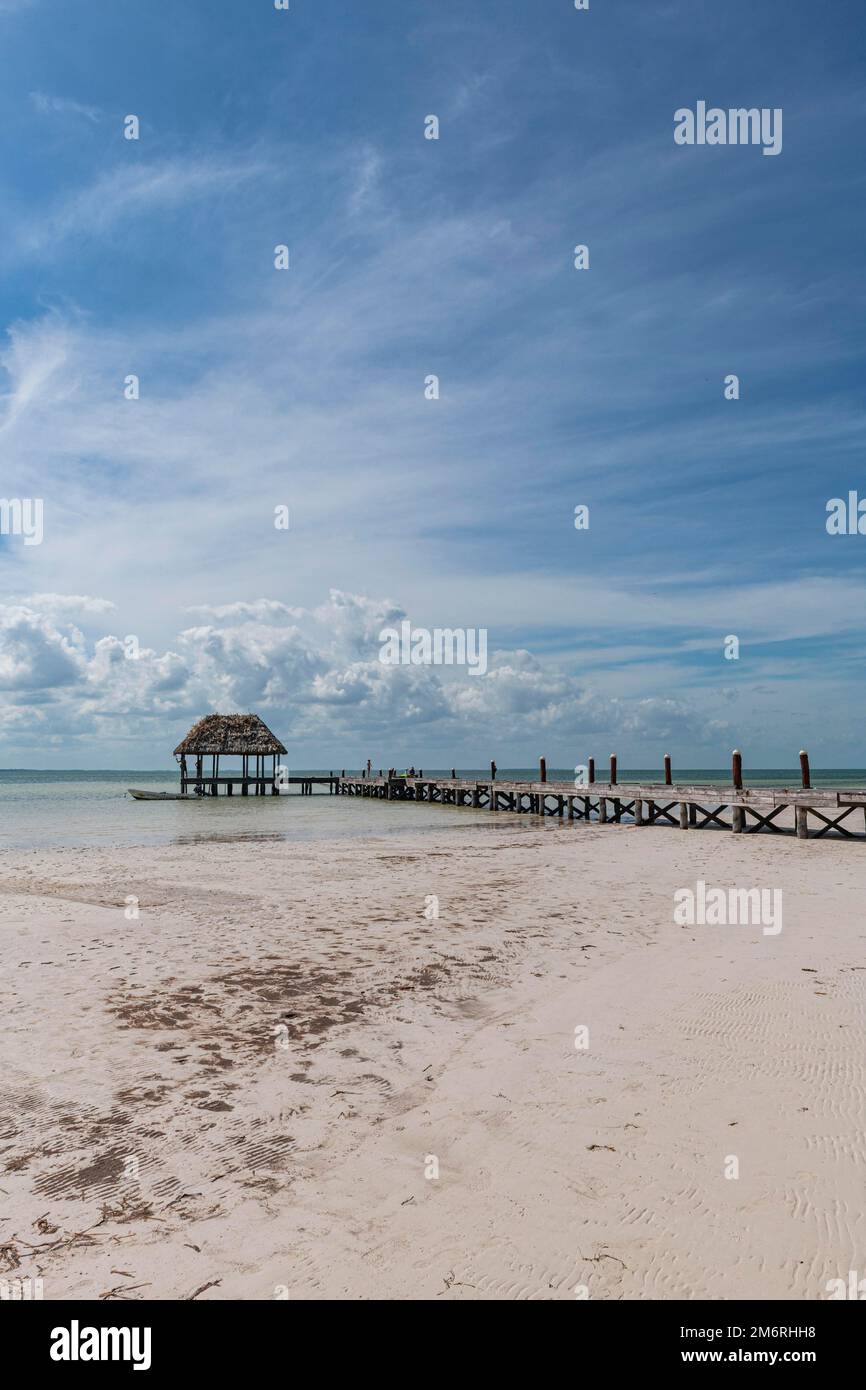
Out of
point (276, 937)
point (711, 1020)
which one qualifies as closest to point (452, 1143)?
point (711, 1020)

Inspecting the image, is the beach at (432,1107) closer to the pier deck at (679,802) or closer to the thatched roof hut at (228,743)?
the pier deck at (679,802)

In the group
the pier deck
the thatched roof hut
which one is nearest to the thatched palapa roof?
the thatched roof hut

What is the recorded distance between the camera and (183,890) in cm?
1432

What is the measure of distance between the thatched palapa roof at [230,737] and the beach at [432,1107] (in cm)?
5540

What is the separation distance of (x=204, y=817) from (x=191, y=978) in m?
32.8

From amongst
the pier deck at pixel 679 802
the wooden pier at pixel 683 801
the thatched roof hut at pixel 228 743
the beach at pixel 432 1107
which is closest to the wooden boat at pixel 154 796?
the thatched roof hut at pixel 228 743

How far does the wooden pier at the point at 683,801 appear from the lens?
22.8 metres

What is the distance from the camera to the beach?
3508 mm

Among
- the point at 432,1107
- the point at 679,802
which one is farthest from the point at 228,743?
the point at 432,1107

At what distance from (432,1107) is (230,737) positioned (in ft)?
207

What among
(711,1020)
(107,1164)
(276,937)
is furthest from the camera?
(276,937)

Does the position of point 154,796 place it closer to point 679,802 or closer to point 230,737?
point 230,737

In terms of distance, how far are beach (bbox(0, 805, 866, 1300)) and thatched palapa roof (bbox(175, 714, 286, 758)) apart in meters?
55.4
